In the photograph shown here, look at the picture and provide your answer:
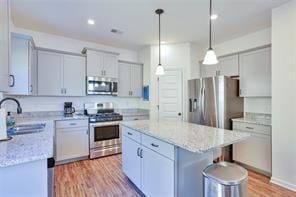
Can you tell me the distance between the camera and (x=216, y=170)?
1598mm

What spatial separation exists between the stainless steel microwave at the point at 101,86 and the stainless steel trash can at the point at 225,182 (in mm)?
3173

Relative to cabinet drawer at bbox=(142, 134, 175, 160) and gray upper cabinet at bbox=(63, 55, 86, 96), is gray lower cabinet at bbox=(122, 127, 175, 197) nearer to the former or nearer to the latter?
cabinet drawer at bbox=(142, 134, 175, 160)

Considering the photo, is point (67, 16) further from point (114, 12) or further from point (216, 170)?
point (216, 170)

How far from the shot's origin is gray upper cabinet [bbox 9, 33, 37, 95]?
9.34 feet

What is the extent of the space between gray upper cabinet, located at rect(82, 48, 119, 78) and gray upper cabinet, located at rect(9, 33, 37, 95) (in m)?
1.19

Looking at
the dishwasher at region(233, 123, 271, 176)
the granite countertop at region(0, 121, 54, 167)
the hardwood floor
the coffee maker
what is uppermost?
the coffee maker

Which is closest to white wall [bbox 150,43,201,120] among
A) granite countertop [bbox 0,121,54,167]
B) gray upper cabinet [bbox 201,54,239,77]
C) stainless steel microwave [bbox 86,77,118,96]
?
gray upper cabinet [bbox 201,54,239,77]

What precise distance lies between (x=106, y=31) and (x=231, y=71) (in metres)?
2.96

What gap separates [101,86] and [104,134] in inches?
46.9

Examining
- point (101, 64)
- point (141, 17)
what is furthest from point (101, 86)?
point (141, 17)

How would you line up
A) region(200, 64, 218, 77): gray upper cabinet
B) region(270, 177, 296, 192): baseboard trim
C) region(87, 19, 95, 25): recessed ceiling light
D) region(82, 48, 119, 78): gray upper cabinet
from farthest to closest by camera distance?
region(200, 64, 218, 77): gray upper cabinet < region(82, 48, 119, 78): gray upper cabinet < region(87, 19, 95, 25): recessed ceiling light < region(270, 177, 296, 192): baseboard trim

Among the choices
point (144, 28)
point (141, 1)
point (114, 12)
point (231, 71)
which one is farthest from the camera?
point (231, 71)

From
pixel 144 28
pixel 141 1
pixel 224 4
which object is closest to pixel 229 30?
pixel 224 4

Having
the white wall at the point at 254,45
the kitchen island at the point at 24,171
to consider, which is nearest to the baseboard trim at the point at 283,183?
the white wall at the point at 254,45
